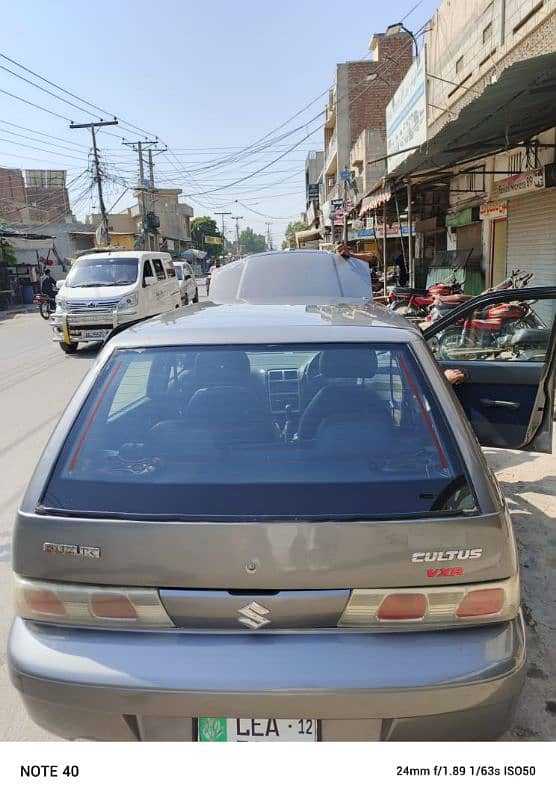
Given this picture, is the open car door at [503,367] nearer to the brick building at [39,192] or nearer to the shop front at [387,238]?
the shop front at [387,238]

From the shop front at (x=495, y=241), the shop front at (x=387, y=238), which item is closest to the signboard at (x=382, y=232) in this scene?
the shop front at (x=387, y=238)

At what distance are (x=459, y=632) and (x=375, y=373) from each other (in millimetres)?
986

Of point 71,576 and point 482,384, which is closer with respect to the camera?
point 71,576

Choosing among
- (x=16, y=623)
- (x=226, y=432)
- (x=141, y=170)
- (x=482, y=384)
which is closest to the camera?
(x=16, y=623)

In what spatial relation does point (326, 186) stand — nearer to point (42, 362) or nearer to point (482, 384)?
point (42, 362)

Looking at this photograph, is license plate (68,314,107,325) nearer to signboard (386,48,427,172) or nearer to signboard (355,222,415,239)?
signboard (386,48,427,172)

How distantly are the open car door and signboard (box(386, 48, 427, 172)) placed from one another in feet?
41.4

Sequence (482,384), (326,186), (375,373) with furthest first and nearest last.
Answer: (326,186) < (482,384) < (375,373)

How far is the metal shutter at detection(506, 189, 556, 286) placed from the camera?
35.2 feet

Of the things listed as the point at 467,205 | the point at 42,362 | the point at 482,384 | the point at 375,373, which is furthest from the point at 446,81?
the point at 375,373

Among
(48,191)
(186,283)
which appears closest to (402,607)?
(186,283)

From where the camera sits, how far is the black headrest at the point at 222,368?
2.34 m

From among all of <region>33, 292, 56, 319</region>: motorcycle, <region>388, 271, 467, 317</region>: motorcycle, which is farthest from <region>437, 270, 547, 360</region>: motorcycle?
<region>33, 292, 56, 319</region>: motorcycle

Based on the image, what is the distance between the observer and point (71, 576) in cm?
185
